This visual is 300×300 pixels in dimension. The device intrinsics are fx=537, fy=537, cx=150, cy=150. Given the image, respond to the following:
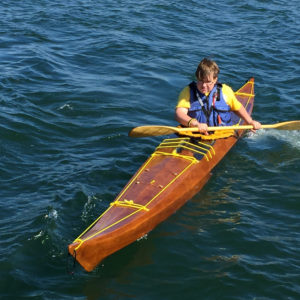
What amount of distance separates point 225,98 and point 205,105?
35 centimetres

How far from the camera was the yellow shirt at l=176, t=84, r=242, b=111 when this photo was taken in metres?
7.60

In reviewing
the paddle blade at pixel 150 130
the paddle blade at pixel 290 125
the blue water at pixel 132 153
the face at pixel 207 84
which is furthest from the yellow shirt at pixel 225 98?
the blue water at pixel 132 153

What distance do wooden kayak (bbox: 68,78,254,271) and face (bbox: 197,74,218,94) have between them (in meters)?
0.72

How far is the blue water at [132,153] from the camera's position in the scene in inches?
227

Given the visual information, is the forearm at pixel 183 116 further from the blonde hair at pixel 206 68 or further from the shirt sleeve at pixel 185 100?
the blonde hair at pixel 206 68

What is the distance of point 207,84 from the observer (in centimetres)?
728

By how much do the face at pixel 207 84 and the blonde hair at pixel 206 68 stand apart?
0.05 metres

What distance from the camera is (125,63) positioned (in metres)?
12.6

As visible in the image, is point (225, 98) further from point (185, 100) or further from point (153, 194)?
point (153, 194)

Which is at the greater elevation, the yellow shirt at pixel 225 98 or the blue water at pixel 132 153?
the yellow shirt at pixel 225 98

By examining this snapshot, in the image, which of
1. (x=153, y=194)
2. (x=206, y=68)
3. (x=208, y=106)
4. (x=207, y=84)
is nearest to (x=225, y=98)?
(x=208, y=106)

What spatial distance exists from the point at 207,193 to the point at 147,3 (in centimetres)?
1114

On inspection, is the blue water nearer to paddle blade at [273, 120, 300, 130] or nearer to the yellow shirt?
paddle blade at [273, 120, 300, 130]

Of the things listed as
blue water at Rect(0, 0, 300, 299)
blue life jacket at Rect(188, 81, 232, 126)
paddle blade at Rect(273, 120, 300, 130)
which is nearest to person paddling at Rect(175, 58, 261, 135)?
blue life jacket at Rect(188, 81, 232, 126)
